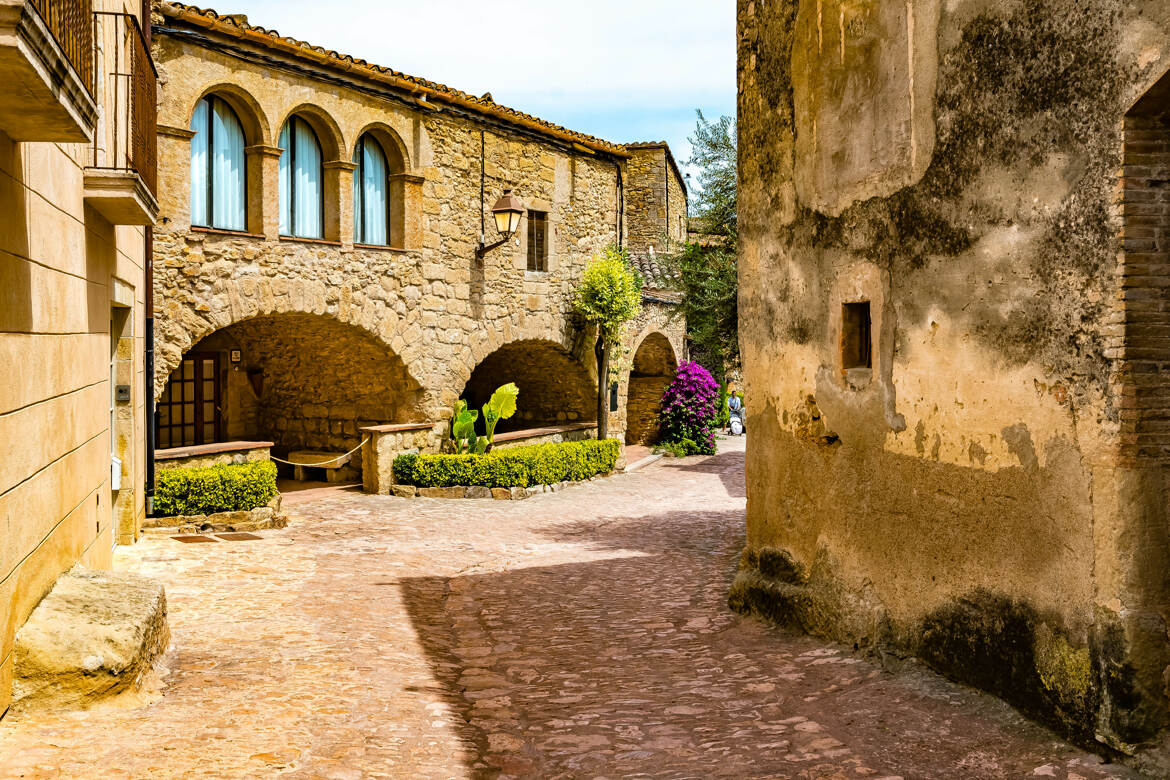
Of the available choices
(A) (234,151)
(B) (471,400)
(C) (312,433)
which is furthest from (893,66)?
(B) (471,400)

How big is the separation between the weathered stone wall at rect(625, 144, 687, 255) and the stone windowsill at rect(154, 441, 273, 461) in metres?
17.4

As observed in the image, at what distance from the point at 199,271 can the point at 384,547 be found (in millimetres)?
3907

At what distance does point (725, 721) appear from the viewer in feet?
15.6

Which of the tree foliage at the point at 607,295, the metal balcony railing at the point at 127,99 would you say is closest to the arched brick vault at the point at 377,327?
the tree foliage at the point at 607,295

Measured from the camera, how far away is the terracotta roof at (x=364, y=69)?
35.9ft

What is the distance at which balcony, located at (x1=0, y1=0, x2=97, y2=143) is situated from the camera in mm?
3115

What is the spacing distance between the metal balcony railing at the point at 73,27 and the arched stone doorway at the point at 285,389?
8845mm

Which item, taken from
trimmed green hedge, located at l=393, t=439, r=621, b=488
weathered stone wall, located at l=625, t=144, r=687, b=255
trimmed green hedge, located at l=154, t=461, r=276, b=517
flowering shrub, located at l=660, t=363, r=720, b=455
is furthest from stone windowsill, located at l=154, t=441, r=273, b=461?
weathered stone wall, located at l=625, t=144, r=687, b=255

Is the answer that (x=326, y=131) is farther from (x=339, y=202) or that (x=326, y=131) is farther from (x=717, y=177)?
(x=717, y=177)

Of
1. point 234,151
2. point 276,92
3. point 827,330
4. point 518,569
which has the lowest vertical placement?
point 518,569

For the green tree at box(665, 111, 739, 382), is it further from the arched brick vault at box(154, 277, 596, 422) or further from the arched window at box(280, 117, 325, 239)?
the arched window at box(280, 117, 325, 239)

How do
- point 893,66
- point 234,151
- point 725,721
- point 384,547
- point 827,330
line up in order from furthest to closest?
point 234,151 < point 384,547 < point 827,330 < point 893,66 < point 725,721

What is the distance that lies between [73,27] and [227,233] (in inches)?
289

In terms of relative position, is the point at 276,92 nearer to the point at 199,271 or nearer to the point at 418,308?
the point at 199,271
